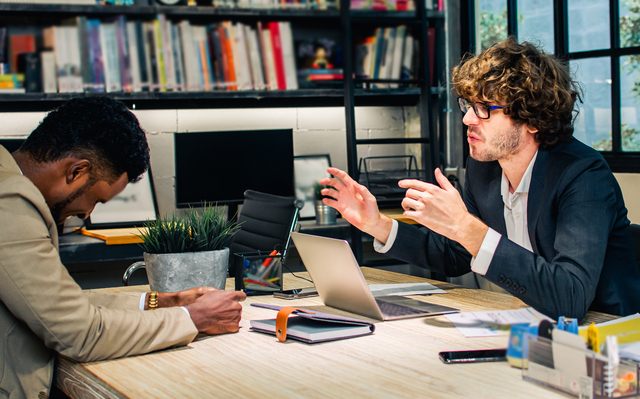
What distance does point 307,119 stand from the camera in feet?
11.5

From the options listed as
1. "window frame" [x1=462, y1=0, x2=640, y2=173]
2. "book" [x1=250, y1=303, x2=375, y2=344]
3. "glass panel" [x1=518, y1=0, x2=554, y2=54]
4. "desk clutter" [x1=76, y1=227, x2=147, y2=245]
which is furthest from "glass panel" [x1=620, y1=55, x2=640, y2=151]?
"desk clutter" [x1=76, y1=227, x2=147, y2=245]

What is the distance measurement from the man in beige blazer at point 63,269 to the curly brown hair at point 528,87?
960mm

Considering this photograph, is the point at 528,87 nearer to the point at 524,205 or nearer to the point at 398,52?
the point at 524,205

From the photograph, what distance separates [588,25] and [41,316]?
2.82 meters

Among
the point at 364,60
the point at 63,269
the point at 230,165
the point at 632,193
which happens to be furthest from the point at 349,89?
the point at 63,269

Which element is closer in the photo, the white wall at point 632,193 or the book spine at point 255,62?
the white wall at point 632,193

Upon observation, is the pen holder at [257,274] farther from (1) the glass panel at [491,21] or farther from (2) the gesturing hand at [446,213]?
(1) the glass panel at [491,21]

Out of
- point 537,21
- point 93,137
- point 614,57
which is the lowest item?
point 93,137

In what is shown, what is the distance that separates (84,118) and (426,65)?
250 cm

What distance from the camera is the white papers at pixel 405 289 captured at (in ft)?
5.44

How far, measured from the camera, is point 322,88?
10.8 feet

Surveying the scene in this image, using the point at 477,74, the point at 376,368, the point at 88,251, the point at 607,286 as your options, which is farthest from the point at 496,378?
the point at 88,251

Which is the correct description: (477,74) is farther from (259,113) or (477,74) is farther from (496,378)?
(259,113)

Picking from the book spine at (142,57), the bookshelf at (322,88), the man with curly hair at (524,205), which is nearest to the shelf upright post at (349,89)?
the bookshelf at (322,88)
